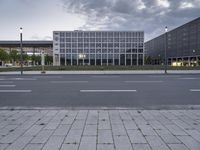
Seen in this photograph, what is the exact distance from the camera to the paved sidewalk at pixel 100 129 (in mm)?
4023

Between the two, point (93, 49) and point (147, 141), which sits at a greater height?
point (93, 49)

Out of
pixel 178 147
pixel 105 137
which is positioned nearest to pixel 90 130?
pixel 105 137

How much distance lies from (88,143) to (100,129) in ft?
2.85

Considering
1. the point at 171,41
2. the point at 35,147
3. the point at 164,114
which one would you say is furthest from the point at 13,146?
the point at 171,41

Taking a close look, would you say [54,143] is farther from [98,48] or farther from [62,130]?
[98,48]

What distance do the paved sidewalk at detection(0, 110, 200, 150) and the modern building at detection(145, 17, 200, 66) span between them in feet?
303

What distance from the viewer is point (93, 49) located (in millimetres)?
100688

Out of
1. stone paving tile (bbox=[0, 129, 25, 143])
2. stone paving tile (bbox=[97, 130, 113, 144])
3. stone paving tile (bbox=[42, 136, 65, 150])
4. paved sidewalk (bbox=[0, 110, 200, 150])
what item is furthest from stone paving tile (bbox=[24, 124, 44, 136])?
stone paving tile (bbox=[97, 130, 113, 144])

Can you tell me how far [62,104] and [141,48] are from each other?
95.6 m

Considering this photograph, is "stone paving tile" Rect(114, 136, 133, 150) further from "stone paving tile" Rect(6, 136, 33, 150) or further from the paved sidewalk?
"stone paving tile" Rect(6, 136, 33, 150)

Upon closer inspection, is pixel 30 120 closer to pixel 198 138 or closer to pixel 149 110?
pixel 149 110

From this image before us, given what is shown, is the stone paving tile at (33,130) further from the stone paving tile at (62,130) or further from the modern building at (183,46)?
the modern building at (183,46)

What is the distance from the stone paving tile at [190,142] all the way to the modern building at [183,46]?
93546 mm

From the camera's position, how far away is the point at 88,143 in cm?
411
